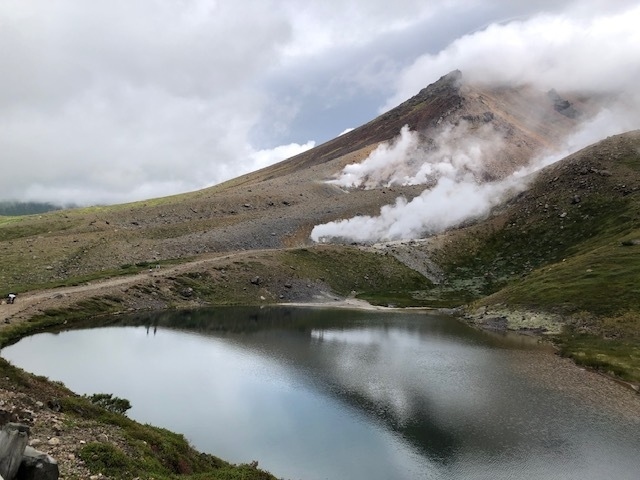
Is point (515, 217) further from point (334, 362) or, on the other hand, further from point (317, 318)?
point (334, 362)

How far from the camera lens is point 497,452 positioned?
116 ft

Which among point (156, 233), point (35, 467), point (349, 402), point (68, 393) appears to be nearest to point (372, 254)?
point (156, 233)

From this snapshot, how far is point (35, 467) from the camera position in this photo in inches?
597

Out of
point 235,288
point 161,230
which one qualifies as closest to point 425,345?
point 235,288

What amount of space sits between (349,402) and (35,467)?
3298cm

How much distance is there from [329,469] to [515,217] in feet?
459

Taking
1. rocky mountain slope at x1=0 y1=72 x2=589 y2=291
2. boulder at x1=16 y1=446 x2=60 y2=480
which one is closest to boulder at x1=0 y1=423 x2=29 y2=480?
boulder at x1=16 y1=446 x2=60 y2=480

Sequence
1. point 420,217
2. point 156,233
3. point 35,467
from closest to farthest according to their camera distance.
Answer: point 35,467, point 156,233, point 420,217

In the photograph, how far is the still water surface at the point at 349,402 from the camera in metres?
33.9

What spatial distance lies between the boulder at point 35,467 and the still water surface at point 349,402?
1887cm

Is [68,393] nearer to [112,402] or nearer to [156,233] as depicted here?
[112,402]

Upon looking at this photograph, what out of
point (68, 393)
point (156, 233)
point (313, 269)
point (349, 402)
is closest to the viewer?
point (68, 393)

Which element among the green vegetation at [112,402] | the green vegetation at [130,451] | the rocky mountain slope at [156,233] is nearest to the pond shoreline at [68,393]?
the green vegetation at [130,451]

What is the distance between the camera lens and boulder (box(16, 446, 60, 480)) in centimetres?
1505
